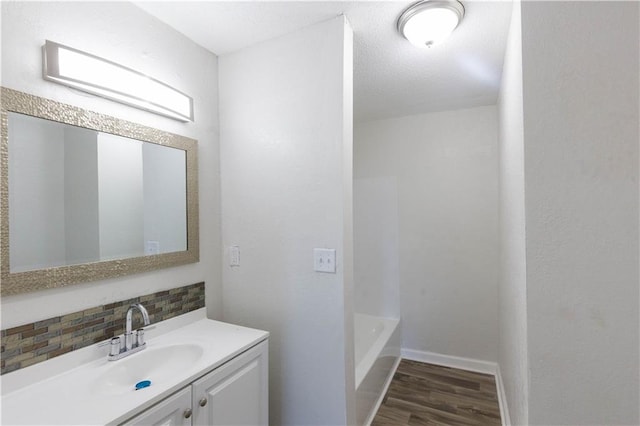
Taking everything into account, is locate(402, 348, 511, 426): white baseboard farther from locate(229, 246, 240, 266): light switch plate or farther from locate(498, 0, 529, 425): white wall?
locate(229, 246, 240, 266): light switch plate

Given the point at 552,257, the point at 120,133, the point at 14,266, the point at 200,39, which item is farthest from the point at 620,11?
the point at 14,266

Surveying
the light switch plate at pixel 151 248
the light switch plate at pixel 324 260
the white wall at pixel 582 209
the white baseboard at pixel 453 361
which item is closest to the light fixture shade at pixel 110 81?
the light switch plate at pixel 151 248

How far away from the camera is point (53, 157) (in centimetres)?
112

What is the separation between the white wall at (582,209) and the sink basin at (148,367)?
1.37 m

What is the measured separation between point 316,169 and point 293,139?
8.9 inches

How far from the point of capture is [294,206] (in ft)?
5.19

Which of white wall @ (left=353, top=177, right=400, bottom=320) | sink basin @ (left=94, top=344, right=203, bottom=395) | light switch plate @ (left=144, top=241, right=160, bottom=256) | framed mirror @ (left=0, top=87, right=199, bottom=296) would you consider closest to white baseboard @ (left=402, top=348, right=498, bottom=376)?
white wall @ (left=353, top=177, right=400, bottom=320)

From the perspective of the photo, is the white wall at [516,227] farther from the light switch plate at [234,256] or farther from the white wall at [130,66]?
the white wall at [130,66]

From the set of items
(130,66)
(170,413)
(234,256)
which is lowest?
(170,413)

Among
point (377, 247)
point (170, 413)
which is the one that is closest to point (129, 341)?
point (170, 413)

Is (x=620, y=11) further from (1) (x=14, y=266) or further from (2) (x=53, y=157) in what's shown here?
(1) (x=14, y=266)

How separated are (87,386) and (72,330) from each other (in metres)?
0.24

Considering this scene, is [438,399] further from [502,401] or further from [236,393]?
[236,393]

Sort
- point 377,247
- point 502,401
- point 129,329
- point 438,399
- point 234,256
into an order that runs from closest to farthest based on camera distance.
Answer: point 129,329 → point 234,256 → point 502,401 → point 438,399 → point 377,247
